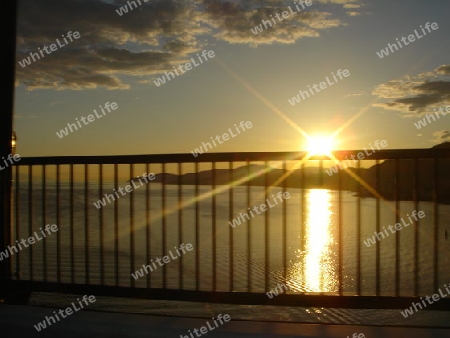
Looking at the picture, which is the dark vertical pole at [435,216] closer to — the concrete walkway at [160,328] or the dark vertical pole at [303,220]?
the concrete walkway at [160,328]

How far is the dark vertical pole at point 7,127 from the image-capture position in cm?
318

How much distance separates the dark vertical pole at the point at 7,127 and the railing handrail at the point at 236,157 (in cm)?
24

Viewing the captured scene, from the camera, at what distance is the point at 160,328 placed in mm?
2600

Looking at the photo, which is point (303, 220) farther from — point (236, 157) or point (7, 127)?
point (7, 127)

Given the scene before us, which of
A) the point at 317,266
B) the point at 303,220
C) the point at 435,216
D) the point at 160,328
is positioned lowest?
the point at 160,328

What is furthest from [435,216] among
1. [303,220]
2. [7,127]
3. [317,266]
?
[317,266]

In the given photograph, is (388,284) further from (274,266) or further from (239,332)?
(239,332)

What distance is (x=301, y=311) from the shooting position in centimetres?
516

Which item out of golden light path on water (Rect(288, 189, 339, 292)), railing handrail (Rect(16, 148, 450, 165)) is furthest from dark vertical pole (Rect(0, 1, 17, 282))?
golden light path on water (Rect(288, 189, 339, 292))

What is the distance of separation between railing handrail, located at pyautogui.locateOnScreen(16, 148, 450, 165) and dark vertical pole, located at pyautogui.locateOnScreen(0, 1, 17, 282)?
245 mm

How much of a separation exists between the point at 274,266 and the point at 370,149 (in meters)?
5.45

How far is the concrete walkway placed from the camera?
99.0 inches

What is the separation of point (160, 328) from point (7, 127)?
64.8 inches

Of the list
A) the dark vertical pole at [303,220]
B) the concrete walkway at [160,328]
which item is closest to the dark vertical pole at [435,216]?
the concrete walkway at [160,328]
